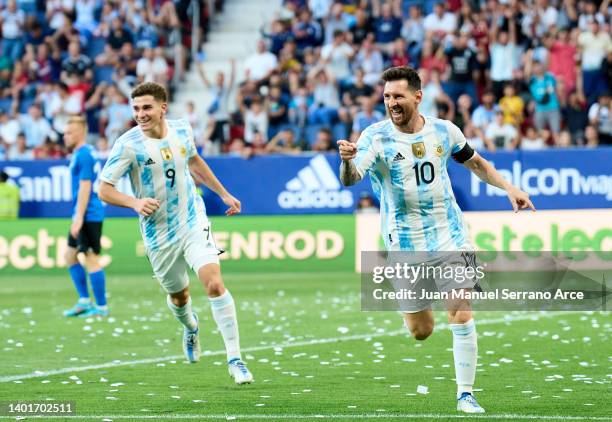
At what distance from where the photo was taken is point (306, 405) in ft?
28.1

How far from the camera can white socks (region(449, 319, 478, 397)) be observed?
26.9ft

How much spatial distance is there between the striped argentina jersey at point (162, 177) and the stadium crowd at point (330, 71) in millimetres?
13490

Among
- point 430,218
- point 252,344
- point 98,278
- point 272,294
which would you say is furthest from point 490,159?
point 430,218

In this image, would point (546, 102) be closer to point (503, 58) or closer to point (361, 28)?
point (503, 58)

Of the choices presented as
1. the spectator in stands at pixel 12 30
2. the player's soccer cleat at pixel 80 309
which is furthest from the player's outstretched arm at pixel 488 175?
the spectator in stands at pixel 12 30

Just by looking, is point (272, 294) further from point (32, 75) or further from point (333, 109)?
point (32, 75)

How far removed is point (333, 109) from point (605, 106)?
5289 millimetres

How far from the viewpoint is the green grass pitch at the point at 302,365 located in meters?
8.45

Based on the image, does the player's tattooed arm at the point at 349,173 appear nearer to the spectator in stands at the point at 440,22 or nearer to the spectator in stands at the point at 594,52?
the spectator in stands at the point at 594,52

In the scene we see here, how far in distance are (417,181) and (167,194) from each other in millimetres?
2267

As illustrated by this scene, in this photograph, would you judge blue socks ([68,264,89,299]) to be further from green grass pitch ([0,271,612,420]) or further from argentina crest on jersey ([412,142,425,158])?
argentina crest on jersey ([412,142,425,158])

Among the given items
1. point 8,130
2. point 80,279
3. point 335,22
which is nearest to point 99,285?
point 80,279

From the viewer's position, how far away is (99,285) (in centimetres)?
1562

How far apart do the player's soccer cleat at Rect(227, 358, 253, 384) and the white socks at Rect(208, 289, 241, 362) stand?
89mm
